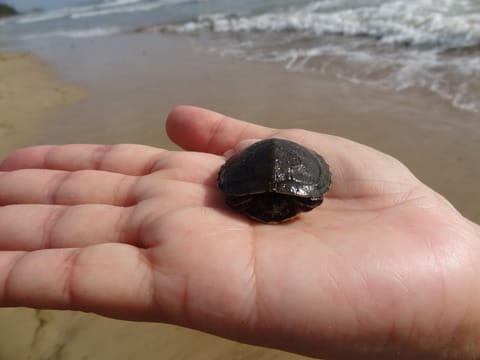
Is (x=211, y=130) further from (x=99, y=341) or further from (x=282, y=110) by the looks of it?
(x=282, y=110)

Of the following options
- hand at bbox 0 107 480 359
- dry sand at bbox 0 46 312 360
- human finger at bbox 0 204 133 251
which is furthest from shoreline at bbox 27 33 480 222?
human finger at bbox 0 204 133 251

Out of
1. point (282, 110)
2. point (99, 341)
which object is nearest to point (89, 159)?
point (99, 341)

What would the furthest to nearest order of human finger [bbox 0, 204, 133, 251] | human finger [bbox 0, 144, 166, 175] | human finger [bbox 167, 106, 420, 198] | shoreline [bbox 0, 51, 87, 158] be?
shoreline [bbox 0, 51, 87, 158], human finger [bbox 0, 144, 166, 175], human finger [bbox 167, 106, 420, 198], human finger [bbox 0, 204, 133, 251]

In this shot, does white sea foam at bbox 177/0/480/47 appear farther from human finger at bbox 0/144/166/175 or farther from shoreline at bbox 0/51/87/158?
human finger at bbox 0/144/166/175

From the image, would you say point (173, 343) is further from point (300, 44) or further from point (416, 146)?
point (300, 44)

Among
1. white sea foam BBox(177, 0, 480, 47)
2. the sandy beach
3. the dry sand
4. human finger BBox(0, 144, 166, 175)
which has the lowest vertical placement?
the dry sand

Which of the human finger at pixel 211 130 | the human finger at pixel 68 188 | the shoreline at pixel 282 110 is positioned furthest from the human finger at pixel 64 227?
the shoreline at pixel 282 110

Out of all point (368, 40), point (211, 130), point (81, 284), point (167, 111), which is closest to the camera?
point (81, 284)

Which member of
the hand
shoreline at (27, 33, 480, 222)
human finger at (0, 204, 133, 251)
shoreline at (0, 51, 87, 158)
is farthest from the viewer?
shoreline at (0, 51, 87, 158)
